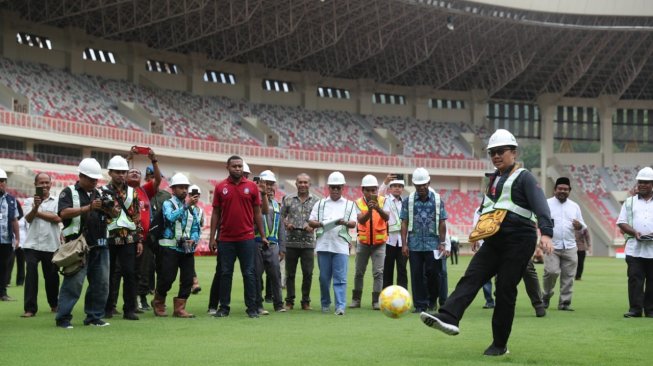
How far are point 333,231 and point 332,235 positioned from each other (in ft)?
0.20

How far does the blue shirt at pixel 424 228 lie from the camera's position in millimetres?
15156

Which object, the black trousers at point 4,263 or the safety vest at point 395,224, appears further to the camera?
the safety vest at point 395,224

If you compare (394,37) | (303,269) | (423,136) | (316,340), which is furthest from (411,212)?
(423,136)

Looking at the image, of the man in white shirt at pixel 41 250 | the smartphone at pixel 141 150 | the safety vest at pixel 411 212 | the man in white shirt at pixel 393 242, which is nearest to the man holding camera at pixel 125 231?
the smartphone at pixel 141 150

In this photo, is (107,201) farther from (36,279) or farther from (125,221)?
(36,279)

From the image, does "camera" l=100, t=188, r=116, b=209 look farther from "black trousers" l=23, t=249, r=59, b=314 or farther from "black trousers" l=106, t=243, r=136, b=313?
"black trousers" l=23, t=249, r=59, b=314

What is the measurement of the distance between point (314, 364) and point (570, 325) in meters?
5.24

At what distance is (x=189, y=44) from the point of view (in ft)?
206

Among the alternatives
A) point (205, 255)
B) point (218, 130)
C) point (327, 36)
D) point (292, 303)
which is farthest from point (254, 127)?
point (292, 303)

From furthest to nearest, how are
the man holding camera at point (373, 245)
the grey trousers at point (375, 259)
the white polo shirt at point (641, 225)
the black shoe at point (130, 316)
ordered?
the grey trousers at point (375, 259)
the man holding camera at point (373, 245)
the white polo shirt at point (641, 225)
the black shoe at point (130, 316)

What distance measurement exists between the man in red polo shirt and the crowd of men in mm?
15

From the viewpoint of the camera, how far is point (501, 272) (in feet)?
32.2

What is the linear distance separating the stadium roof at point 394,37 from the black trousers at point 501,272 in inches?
1671

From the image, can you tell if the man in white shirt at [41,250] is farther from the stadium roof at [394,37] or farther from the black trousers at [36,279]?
the stadium roof at [394,37]
